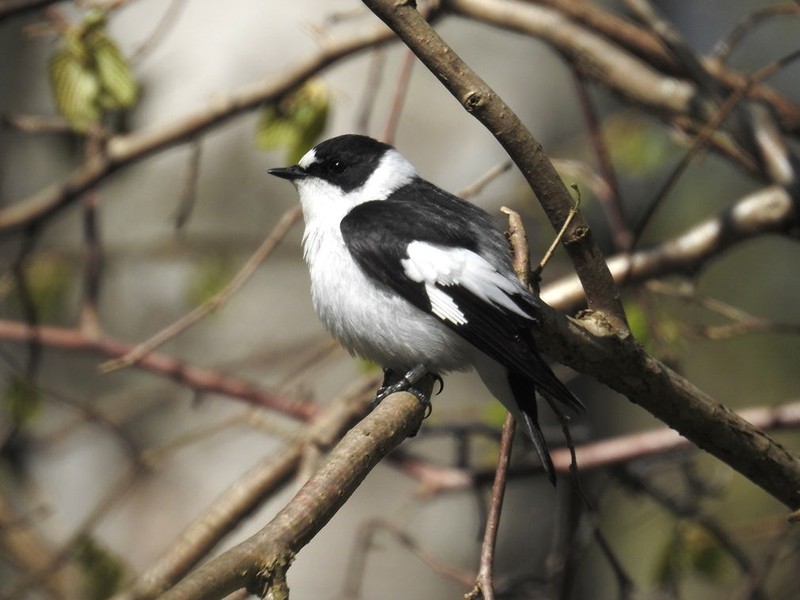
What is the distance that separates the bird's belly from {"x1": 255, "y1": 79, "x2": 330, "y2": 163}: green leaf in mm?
757

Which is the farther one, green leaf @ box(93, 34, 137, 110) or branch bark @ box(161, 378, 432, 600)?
green leaf @ box(93, 34, 137, 110)

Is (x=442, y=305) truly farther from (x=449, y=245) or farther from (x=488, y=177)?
(x=488, y=177)

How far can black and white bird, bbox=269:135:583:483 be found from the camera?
237cm

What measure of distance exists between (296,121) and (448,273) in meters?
1.04

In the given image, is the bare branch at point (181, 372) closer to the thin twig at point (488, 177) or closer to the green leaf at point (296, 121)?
the green leaf at point (296, 121)

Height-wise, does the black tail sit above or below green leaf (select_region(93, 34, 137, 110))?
below

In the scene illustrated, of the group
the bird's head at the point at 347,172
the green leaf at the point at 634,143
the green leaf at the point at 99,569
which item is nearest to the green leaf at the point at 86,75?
the bird's head at the point at 347,172

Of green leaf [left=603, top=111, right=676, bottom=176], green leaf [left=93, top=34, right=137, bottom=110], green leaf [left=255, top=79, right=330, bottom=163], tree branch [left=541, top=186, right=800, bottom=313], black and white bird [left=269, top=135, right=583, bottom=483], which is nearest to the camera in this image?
black and white bird [left=269, top=135, right=583, bottom=483]

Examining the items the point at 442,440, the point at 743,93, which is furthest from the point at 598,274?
the point at 442,440

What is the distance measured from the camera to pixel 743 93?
9.39 feet

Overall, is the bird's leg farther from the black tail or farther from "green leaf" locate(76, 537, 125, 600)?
"green leaf" locate(76, 537, 125, 600)

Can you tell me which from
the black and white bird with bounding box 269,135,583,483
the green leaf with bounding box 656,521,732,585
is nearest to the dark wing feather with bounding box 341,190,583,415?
the black and white bird with bounding box 269,135,583,483

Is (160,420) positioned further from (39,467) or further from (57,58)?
(57,58)

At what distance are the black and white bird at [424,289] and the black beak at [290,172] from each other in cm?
24
